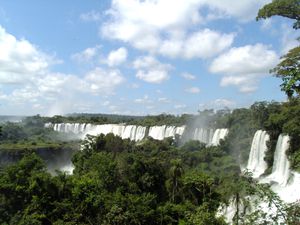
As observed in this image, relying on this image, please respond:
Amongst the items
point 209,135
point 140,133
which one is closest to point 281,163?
point 209,135

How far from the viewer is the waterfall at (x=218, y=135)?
225ft

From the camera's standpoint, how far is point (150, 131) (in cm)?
8125

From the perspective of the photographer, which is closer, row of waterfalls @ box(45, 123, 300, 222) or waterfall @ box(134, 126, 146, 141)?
row of waterfalls @ box(45, 123, 300, 222)

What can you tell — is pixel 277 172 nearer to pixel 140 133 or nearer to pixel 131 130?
pixel 140 133

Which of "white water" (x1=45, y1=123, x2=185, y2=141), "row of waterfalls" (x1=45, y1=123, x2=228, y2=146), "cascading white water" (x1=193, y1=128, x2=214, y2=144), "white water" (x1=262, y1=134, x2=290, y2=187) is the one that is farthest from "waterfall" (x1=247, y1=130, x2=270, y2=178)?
"white water" (x1=45, y1=123, x2=185, y2=141)

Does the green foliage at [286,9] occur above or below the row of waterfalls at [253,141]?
above

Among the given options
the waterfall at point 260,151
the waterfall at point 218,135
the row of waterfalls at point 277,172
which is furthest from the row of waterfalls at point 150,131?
the row of waterfalls at point 277,172

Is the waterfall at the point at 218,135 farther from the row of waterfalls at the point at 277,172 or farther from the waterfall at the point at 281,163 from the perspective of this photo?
the waterfall at the point at 281,163

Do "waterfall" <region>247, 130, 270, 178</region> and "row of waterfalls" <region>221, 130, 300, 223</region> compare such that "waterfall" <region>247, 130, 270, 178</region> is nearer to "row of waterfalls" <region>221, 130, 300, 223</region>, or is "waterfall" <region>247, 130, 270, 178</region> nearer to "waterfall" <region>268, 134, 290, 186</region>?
"row of waterfalls" <region>221, 130, 300, 223</region>

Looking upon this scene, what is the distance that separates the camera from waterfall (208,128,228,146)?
68.4m

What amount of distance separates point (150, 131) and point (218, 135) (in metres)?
17.1

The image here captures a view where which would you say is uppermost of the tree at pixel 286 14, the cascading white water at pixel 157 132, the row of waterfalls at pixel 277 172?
the tree at pixel 286 14

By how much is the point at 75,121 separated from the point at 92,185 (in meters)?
79.0

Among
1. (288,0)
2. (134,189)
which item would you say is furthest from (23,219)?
(288,0)
